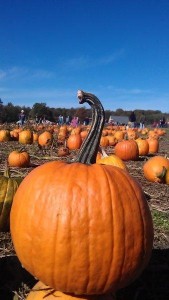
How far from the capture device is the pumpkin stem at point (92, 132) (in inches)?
102

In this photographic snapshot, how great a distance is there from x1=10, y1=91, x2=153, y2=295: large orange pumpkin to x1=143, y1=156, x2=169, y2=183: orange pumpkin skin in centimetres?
483

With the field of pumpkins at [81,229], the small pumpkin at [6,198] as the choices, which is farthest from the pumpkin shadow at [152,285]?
the small pumpkin at [6,198]

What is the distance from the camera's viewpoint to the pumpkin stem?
2578 mm

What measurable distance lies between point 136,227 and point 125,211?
4.4 inches

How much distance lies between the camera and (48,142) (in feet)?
44.4

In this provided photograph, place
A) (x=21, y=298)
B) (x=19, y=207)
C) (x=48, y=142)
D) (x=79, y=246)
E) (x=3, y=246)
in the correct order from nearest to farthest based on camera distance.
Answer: (x=79, y=246) → (x=19, y=207) → (x=21, y=298) → (x=3, y=246) → (x=48, y=142)

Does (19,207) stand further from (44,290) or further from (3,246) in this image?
(3,246)

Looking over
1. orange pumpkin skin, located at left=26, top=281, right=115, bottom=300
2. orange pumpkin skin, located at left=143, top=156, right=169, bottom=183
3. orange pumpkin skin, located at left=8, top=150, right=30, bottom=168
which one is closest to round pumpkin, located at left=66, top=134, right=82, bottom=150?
orange pumpkin skin, located at left=8, top=150, right=30, bottom=168

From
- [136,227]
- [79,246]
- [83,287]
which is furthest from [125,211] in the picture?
[83,287]

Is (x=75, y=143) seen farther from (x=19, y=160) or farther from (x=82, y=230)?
(x=82, y=230)

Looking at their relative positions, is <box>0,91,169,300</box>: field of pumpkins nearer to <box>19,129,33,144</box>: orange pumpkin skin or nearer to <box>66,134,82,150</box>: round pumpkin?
<box>66,134,82,150</box>: round pumpkin

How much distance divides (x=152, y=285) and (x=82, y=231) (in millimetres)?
1104

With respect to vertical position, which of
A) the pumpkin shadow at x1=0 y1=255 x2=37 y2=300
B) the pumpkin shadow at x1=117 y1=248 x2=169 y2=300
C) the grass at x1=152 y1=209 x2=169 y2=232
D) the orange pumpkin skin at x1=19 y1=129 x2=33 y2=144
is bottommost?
the pumpkin shadow at x1=117 y1=248 x2=169 y2=300

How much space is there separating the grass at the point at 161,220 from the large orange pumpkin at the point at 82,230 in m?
2.07
